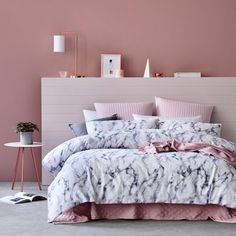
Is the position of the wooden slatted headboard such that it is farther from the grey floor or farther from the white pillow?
the grey floor

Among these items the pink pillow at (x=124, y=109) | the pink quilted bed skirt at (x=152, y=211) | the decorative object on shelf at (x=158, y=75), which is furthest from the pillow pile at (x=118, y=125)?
Answer: the pink quilted bed skirt at (x=152, y=211)

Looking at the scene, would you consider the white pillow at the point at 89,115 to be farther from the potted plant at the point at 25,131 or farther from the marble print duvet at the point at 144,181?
the marble print duvet at the point at 144,181

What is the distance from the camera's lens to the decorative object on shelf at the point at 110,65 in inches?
260

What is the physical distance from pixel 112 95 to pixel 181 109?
2.62 feet

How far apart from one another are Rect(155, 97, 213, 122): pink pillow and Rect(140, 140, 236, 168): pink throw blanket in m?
1.20

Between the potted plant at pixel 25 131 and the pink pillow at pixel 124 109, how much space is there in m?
0.74

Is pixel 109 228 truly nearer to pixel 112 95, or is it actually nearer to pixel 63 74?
pixel 112 95

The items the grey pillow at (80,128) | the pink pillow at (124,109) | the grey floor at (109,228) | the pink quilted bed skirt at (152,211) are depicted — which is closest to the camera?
the grey floor at (109,228)

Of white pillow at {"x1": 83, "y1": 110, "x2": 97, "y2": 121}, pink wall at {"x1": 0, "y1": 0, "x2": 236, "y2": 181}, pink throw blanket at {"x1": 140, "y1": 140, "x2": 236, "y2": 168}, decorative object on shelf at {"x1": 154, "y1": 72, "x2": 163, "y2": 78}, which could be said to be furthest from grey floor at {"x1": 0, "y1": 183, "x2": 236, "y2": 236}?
decorative object on shelf at {"x1": 154, "y1": 72, "x2": 163, "y2": 78}

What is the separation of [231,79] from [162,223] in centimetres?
245

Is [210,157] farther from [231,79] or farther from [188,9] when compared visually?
[188,9]

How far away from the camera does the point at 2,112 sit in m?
6.63

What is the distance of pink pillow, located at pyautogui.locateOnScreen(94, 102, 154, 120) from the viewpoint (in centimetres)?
629

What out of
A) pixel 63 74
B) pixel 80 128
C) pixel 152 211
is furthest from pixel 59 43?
pixel 152 211
